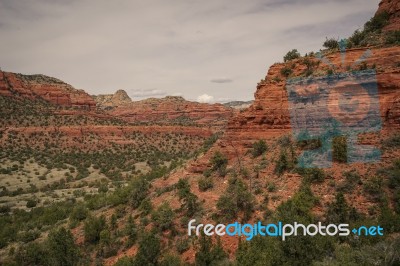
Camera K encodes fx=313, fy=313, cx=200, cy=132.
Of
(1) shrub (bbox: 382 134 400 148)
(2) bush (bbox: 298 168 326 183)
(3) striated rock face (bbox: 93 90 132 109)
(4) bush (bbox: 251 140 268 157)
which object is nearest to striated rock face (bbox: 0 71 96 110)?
(4) bush (bbox: 251 140 268 157)

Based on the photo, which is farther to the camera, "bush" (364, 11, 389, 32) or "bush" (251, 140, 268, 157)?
"bush" (364, 11, 389, 32)

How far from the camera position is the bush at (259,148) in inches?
970

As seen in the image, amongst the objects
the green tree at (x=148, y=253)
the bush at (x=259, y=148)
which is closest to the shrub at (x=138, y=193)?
the green tree at (x=148, y=253)

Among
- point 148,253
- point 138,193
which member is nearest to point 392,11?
point 138,193

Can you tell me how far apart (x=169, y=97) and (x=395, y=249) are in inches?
5411

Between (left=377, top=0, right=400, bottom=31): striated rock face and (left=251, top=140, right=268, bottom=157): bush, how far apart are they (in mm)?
14514

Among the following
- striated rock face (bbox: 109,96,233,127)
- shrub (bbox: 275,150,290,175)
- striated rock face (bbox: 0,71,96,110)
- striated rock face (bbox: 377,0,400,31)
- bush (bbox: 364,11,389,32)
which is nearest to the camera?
shrub (bbox: 275,150,290,175)

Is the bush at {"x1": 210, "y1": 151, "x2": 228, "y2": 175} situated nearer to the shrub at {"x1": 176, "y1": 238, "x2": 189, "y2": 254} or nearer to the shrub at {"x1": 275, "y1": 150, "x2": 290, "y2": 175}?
the shrub at {"x1": 275, "y1": 150, "x2": 290, "y2": 175}

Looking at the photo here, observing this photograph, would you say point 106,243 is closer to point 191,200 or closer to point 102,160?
point 191,200

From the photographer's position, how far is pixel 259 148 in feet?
81.1

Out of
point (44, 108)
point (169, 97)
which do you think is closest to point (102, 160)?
point (44, 108)

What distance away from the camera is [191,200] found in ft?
72.1

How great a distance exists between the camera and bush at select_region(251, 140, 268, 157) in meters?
24.6

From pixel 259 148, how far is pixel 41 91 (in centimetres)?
7614
